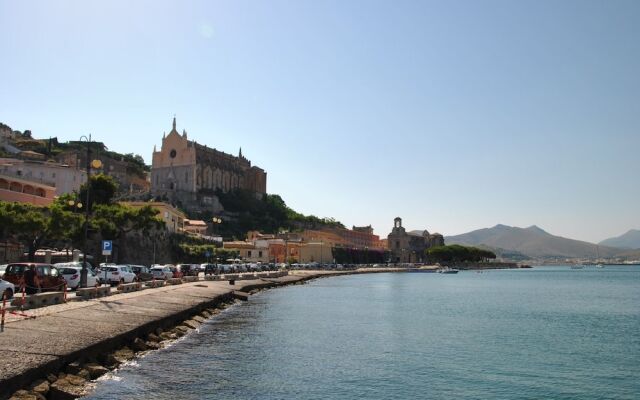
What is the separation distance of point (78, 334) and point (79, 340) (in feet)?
2.48

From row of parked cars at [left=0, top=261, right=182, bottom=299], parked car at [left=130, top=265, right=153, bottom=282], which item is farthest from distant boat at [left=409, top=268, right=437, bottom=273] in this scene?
row of parked cars at [left=0, top=261, right=182, bottom=299]

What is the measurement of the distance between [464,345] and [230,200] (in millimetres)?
130890

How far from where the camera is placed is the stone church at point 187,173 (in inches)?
5576

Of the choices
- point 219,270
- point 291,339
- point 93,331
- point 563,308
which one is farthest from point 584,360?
point 219,270

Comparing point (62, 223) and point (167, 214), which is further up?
point (167, 214)

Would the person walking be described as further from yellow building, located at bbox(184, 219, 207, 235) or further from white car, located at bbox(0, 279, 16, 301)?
yellow building, located at bbox(184, 219, 207, 235)

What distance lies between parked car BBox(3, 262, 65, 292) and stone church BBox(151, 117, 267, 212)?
114 m

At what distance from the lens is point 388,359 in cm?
2234

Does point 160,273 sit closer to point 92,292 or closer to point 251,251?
point 92,292

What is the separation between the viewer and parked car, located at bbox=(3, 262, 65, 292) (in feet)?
81.3

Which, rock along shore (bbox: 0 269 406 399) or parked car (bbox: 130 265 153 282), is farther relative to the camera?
parked car (bbox: 130 265 153 282)

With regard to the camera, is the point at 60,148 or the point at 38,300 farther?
the point at 60,148

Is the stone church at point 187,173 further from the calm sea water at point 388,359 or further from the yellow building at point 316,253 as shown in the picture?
the calm sea water at point 388,359

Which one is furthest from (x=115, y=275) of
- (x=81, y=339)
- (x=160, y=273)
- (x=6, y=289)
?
(x=81, y=339)
